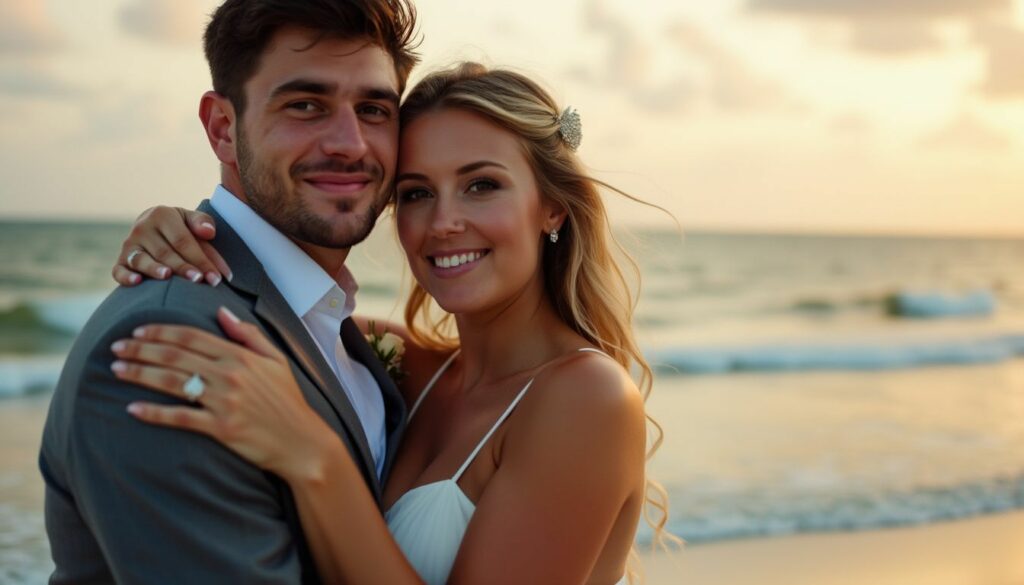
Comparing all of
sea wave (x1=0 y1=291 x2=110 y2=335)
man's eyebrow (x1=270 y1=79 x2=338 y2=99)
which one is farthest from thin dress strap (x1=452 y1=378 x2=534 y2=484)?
sea wave (x1=0 y1=291 x2=110 y2=335)

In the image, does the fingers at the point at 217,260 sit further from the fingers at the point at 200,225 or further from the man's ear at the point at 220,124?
the man's ear at the point at 220,124

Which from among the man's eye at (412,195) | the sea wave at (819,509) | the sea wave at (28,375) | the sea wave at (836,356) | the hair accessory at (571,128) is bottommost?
the sea wave at (836,356)

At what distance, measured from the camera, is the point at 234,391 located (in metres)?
2.38

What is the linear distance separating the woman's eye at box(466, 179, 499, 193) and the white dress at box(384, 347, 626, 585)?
0.95m

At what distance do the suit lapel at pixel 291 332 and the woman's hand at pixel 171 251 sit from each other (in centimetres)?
6

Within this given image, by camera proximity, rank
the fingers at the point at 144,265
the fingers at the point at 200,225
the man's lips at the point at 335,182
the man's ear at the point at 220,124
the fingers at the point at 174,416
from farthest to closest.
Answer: the man's ear at the point at 220,124
the man's lips at the point at 335,182
the fingers at the point at 200,225
the fingers at the point at 144,265
the fingers at the point at 174,416

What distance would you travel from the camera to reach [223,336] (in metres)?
2.51

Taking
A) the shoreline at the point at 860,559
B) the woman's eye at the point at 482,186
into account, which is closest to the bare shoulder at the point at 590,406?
the woman's eye at the point at 482,186

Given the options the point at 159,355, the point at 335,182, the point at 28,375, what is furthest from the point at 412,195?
the point at 28,375

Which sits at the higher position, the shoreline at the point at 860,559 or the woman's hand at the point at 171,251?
the woman's hand at the point at 171,251

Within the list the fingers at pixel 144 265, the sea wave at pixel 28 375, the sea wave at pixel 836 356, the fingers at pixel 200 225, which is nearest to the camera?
the fingers at pixel 144 265

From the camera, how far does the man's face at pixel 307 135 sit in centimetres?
311

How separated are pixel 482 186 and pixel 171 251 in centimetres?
117

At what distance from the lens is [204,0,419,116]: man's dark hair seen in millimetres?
3068
